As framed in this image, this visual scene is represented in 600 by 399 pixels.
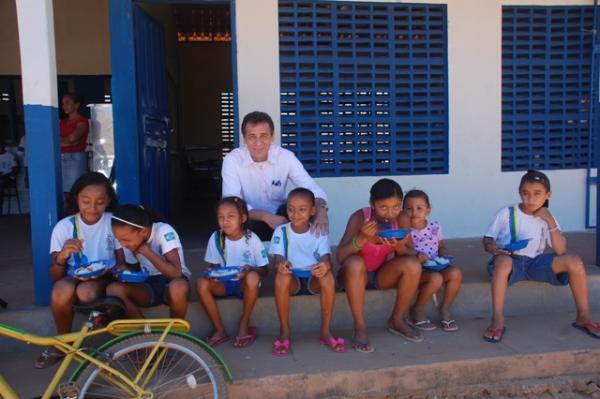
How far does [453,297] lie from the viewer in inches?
149

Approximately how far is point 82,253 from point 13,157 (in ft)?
18.9

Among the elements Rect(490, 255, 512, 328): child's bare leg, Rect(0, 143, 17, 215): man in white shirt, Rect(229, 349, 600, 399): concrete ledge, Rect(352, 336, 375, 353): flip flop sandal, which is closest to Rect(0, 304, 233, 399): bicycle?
Rect(229, 349, 600, 399): concrete ledge

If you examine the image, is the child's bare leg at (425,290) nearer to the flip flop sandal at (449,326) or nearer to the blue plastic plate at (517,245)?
the flip flop sandal at (449,326)

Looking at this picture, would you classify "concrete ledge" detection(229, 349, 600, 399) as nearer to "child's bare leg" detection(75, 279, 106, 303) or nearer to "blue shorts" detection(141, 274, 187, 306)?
"blue shorts" detection(141, 274, 187, 306)

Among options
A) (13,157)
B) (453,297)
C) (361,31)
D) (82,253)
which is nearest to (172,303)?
(82,253)

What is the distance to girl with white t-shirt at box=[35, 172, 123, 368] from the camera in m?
3.18

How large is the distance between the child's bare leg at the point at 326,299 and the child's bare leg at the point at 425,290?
0.60 metres

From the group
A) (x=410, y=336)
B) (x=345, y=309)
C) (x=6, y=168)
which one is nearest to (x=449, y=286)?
(x=410, y=336)

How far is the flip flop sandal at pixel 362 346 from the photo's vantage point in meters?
3.40

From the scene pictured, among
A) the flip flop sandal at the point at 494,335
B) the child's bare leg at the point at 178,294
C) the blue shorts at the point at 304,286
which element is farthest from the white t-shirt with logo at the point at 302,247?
the flip flop sandal at the point at 494,335

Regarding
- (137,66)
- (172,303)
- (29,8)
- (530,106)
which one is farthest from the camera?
(530,106)

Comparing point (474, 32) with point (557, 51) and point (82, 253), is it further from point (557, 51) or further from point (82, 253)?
point (82, 253)

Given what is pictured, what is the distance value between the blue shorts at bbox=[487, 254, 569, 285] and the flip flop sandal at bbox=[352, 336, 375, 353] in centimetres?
96

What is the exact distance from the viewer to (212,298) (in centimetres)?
345
